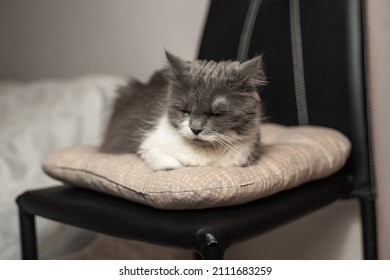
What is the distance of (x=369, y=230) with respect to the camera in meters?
1.22

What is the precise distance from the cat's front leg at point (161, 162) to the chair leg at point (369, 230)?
1.75ft

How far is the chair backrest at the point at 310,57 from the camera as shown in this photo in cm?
120

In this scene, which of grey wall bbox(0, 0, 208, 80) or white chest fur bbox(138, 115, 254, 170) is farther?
grey wall bbox(0, 0, 208, 80)

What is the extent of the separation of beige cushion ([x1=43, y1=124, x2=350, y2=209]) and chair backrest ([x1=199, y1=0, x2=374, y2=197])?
64 millimetres

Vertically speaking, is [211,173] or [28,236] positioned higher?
[211,173]

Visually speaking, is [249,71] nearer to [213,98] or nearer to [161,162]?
[213,98]

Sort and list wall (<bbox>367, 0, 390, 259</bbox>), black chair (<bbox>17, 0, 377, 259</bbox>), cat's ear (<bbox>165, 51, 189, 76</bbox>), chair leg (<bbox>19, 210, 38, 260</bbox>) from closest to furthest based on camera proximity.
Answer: cat's ear (<bbox>165, 51, 189, 76</bbox>) < black chair (<bbox>17, 0, 377, 259</bbox>) < chair leg (<bbox>19, 210, 38, 260</bbox>) < wall (<bbox>367, 0, 390, 259</bbox>)

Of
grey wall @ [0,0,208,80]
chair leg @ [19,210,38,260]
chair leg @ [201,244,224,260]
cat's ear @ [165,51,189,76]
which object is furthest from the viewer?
grey wall @ [0,0,208,80]

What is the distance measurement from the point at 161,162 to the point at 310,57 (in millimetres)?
534

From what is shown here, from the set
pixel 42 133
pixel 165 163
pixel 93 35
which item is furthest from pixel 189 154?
pixel 93 35

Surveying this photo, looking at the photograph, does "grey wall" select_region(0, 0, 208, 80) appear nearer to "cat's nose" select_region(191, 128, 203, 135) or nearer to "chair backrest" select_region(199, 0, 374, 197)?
"chair backrest" select_region(199, 0, 374, 197)

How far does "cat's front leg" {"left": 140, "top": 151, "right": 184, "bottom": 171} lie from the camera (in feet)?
2.96

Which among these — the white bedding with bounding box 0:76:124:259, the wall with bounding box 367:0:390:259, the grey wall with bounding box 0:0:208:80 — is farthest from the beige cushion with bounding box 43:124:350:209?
the grey wall with bounding box 0:0:208:80

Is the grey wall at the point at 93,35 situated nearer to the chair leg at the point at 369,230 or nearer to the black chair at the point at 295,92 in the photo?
the black chair at the point at 295,92
